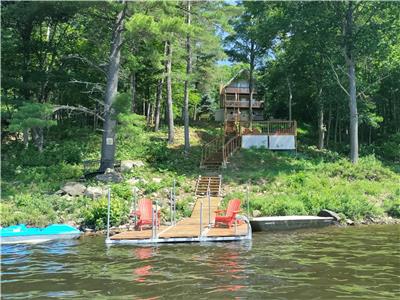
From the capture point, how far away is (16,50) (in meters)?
27.8

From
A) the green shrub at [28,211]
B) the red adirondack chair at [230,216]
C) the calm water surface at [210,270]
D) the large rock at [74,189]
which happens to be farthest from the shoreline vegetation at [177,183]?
the calm water surface at [210,270]

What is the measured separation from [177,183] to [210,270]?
11981mm

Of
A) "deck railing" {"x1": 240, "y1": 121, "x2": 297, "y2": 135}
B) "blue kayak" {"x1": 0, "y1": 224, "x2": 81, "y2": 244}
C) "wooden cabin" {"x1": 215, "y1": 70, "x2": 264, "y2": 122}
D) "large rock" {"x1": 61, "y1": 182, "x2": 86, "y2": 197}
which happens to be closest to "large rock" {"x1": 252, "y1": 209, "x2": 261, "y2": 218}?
"blue kayak" {"x1": 0, "y1": 224, "x2": 81, "y2": 244}

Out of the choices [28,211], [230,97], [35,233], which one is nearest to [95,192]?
[28,211]

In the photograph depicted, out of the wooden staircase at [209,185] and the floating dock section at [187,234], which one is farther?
the wooden staircase at [209,185]

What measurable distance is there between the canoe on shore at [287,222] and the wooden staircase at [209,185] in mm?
4796

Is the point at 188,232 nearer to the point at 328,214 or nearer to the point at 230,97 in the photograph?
the point at 328,214

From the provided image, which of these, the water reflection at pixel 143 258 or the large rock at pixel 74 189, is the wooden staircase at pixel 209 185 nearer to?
the large rock at pixel 74 189

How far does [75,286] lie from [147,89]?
3399cm

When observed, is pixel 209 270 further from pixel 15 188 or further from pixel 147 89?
pixel 147 89

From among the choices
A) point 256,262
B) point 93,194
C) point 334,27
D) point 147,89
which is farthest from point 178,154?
point 256,262

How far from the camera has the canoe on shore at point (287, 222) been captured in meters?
16.5

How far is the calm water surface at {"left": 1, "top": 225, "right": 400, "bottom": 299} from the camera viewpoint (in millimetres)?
8414

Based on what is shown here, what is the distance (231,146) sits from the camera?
2917cm
